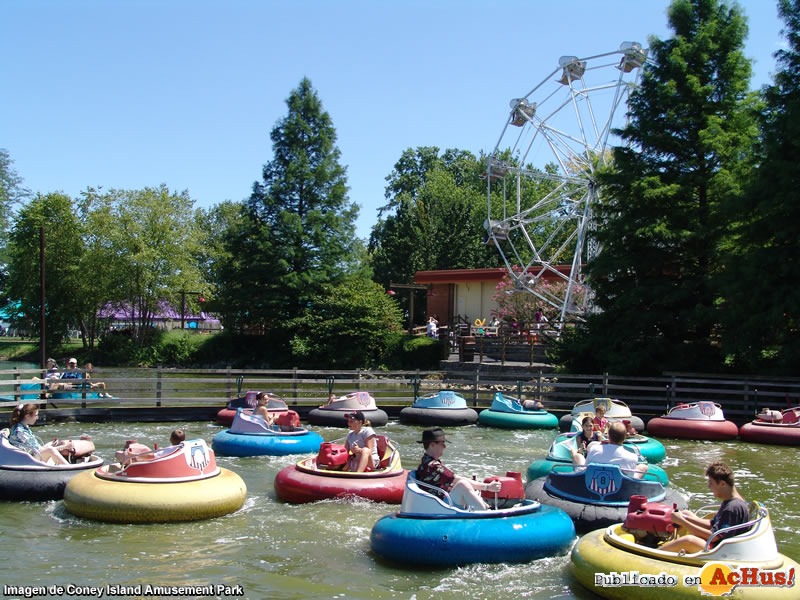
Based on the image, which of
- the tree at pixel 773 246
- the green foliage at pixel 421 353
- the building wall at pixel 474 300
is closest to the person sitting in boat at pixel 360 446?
the tree at pixel 773 246

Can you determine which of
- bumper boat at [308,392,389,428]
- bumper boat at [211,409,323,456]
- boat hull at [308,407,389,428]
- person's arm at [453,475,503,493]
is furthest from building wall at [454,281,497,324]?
person's arm at [453,475,503,493]

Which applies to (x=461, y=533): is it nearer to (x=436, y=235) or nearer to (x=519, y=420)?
(x=519, y=420)

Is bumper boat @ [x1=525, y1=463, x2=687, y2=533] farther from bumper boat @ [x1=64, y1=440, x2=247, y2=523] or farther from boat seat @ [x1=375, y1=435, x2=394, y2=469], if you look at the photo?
bumper boat @ [x1=64, y1=440, x2=247, y2=523]

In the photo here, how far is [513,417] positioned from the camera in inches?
723

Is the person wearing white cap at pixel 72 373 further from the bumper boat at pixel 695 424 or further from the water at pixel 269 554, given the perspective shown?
the bumper boat at pixel 695 424

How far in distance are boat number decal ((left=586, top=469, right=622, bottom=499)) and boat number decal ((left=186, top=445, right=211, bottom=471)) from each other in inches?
186

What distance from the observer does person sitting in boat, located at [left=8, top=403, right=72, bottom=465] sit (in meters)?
10.2

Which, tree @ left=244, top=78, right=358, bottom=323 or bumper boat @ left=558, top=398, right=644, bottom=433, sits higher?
tree @ left=244, top=78, right=358, bottom=323

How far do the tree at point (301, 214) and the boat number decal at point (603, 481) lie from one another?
3324cm

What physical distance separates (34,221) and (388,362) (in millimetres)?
23062

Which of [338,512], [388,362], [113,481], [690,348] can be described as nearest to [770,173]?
[690,348]

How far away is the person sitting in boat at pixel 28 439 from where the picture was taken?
10219 millimetres

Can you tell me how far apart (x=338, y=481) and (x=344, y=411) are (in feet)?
26.6

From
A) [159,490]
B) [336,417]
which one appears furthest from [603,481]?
[336,417]
